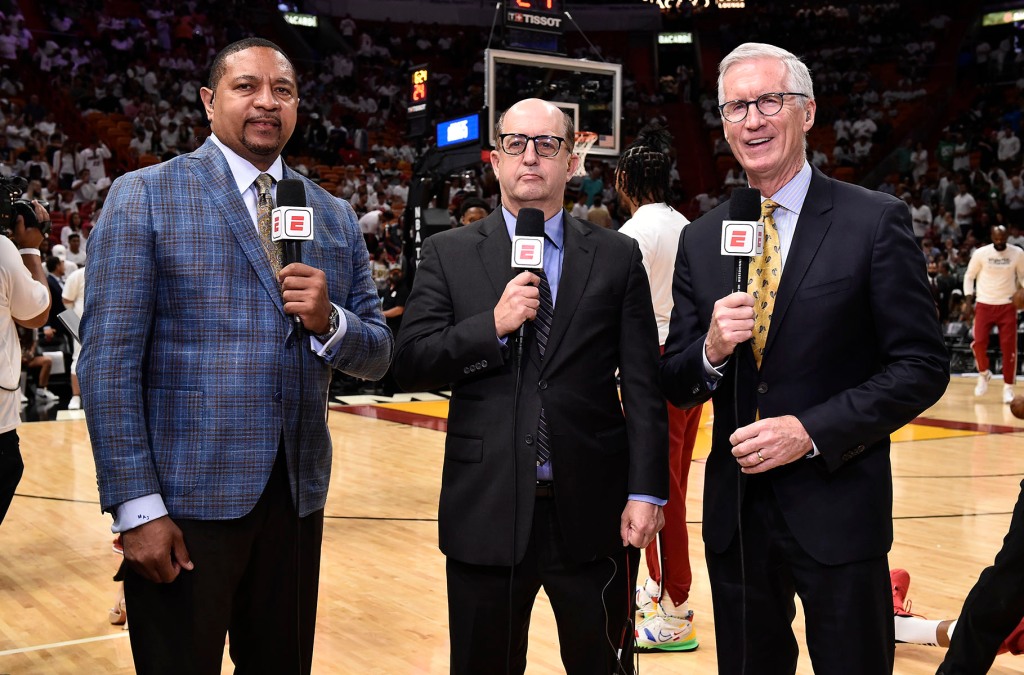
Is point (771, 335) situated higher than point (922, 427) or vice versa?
point (771, 335)

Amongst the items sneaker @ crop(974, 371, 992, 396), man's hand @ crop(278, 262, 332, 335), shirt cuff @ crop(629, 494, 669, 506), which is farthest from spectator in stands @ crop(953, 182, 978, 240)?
man's hand @ crop(278, 262, 332, 335)

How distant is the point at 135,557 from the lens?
209 cm

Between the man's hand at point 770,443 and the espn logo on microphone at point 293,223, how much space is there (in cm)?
99

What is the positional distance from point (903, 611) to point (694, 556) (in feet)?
4.58

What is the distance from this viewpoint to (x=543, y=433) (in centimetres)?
238

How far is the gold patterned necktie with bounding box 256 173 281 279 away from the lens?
231 cm

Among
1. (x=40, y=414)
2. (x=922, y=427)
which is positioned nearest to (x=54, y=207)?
(x=40, y=414)

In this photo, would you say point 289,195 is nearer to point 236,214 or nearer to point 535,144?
point 236,214

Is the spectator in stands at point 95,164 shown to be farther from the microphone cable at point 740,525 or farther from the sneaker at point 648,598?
the microphone cable at point 740,525

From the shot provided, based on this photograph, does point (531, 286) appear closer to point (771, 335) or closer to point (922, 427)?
point (771, 335)

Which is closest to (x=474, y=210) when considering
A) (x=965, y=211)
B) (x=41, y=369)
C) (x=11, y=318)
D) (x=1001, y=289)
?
(x=11, y=318)

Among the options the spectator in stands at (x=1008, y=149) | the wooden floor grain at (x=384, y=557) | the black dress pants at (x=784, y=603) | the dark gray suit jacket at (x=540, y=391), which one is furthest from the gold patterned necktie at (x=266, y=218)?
the spectator in stands at (x=1008, y=149)

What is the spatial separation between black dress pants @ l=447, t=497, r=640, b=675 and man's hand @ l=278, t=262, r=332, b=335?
707 millimetres

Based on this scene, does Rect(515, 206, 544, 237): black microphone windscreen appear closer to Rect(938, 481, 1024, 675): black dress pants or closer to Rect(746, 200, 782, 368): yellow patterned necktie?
Rect(746, 200, 782, 368): yellow patterned necktie
